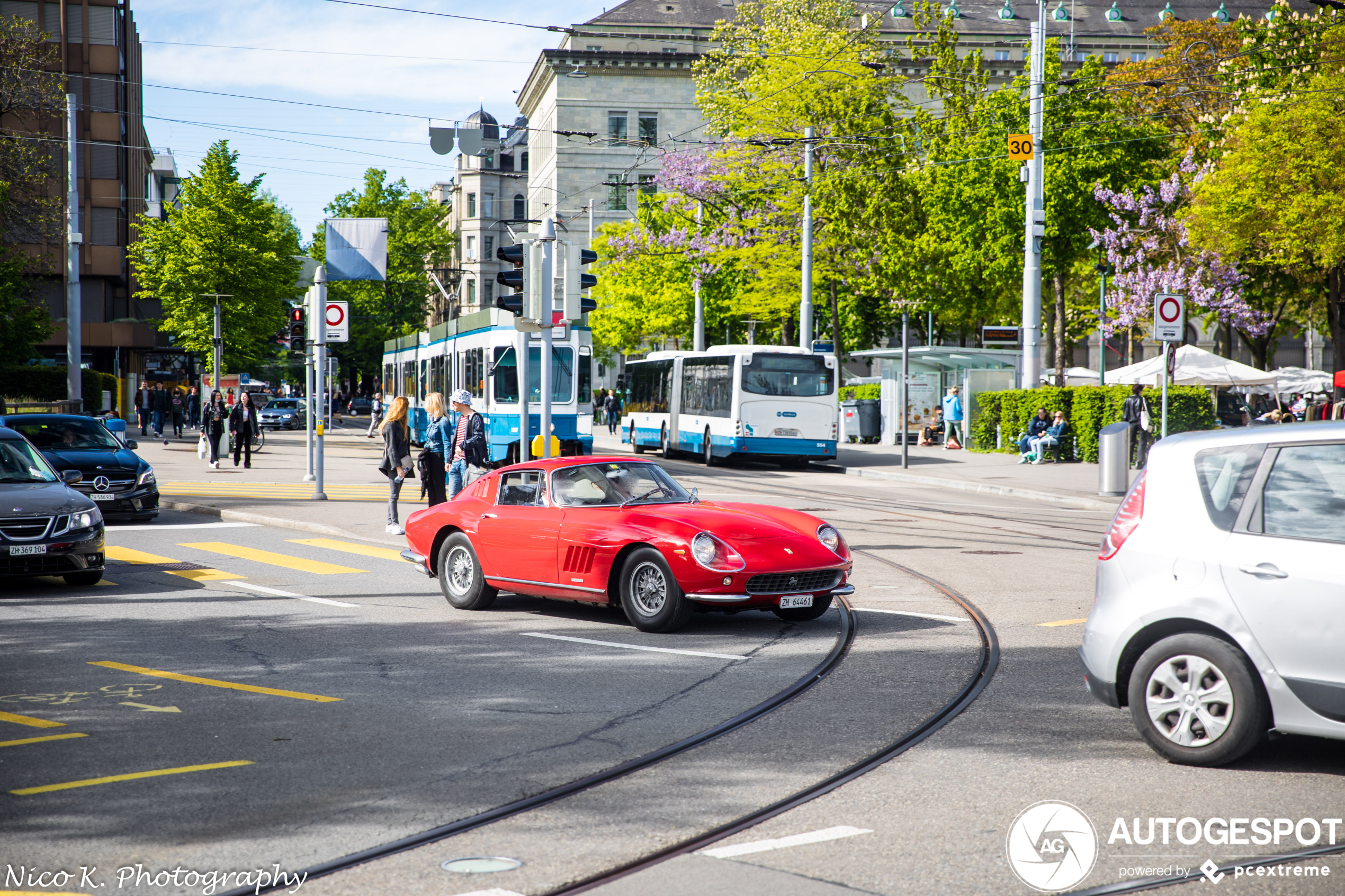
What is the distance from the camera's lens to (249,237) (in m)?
53.8

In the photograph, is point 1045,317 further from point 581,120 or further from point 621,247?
point 581,120

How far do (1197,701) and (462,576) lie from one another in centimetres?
661

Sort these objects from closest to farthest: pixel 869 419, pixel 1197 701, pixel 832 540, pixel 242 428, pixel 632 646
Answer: pixel 1197 701 < pixel 632 646 < pixel 832 540 < pixel 242 428 < pixel 869 419

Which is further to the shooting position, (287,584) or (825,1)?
(825,1)

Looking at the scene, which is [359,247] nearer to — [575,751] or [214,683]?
[214,683]

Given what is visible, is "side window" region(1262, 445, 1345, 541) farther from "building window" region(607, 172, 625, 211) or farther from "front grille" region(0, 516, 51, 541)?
"building window" region(607, 172, 625, 211)

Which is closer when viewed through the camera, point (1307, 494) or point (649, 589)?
point (1307, 494)

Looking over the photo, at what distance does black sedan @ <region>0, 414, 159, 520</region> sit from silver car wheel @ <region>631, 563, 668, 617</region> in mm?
11105

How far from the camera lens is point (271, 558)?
49.3ft

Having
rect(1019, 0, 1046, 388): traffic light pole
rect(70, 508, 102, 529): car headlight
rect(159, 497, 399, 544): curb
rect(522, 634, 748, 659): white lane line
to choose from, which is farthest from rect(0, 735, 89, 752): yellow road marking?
rect(1019, 0, 1046, 388): traffic light pole

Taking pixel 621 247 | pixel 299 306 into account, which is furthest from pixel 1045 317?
pixel 299 306

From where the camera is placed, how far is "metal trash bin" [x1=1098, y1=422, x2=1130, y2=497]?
22.9 meters

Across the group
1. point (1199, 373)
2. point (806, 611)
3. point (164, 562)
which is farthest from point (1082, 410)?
point (806, 611)

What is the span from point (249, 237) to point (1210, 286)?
36565 millimetres
